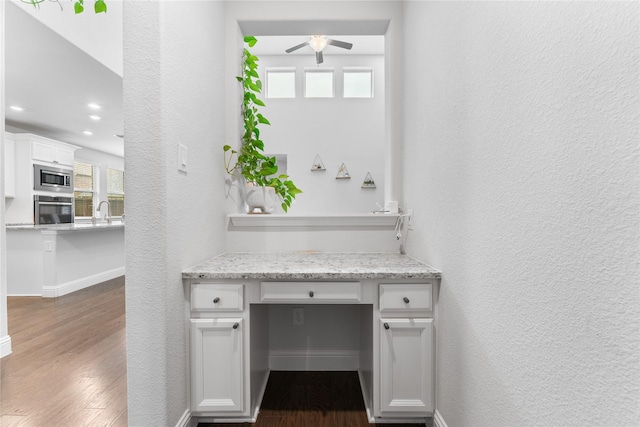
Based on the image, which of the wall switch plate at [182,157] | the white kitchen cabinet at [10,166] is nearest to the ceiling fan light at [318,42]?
the wall switch plate at [182,157]

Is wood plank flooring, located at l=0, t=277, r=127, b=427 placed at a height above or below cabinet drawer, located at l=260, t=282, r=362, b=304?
below

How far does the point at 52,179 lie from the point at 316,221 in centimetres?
686

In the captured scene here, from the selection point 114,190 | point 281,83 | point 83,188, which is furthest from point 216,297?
point 114,190

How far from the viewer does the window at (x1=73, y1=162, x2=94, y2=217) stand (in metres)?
7.35

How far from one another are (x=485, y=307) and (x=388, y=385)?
2.37 ft

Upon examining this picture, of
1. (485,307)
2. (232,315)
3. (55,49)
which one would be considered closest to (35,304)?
(55,49)

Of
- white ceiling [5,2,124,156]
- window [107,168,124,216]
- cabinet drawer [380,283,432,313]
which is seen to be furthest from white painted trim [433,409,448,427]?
window [107,168,124,216]

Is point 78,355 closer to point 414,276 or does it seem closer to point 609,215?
point 414,276

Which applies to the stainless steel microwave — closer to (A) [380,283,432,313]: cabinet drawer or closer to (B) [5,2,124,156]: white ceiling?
(B) [5,2,124,156]: white ceiling

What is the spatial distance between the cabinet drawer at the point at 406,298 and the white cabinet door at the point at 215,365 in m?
0.75

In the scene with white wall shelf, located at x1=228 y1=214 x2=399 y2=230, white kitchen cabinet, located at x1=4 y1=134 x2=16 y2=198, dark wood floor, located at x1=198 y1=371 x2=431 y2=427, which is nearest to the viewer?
dark wood floor, located at x1=198 y1=371 x2=431 y2=427

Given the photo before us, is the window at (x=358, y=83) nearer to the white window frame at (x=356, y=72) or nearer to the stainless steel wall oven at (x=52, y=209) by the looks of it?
the white window frame at (x=356, y=72)

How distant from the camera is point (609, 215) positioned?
0.60m

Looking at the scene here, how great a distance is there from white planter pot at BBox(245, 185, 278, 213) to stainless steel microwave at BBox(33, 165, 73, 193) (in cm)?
607
